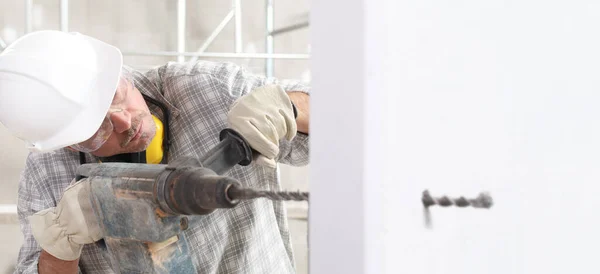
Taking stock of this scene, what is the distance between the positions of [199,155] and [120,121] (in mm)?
226

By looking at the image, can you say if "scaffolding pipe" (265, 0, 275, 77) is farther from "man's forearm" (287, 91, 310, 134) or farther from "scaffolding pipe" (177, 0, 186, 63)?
"man's forearm" (287, 91, 310, 134)

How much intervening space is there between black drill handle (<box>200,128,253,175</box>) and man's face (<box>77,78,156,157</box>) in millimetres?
287

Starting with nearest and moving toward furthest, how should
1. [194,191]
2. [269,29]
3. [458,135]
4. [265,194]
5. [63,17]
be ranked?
[458,135] < [265,194] < [194,191] < [63,17] < [269,29]

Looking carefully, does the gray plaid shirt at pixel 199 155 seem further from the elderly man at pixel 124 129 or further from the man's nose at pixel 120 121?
the man's nose at pixel 120 121

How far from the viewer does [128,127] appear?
1199mm

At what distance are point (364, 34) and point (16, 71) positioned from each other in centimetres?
89

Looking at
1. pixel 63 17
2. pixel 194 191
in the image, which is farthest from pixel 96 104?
pixel 63 17

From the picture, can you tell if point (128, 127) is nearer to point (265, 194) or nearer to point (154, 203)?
point (154, 203)

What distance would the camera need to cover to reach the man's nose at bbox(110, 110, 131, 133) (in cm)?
119

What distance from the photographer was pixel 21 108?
1.06 m

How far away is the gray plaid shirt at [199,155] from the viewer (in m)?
1.34

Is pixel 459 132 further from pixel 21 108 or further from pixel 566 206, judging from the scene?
pixel 21 108

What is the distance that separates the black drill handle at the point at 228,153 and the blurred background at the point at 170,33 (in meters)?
1.91

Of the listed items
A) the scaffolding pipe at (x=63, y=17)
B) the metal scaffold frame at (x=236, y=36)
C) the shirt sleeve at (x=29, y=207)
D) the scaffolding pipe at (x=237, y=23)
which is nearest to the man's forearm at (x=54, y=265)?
the shirt sleeve at (x=29, y=207)
